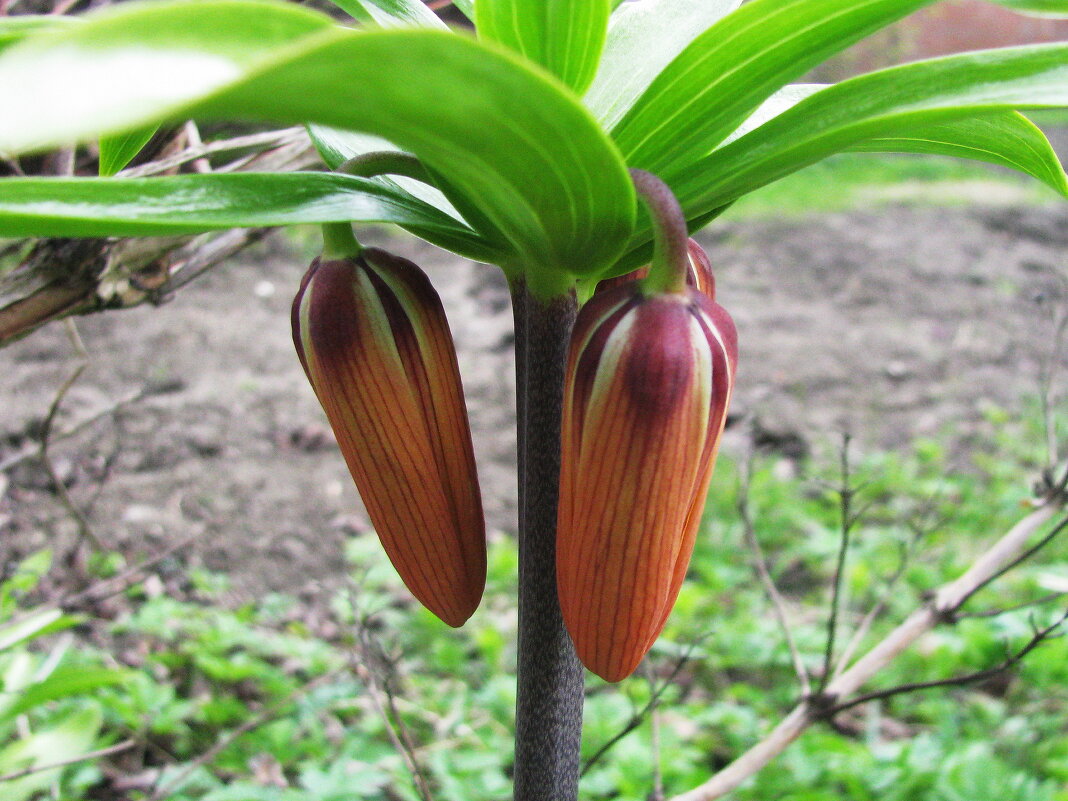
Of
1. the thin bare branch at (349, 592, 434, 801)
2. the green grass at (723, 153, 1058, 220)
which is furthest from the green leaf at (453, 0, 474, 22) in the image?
the green grass at (723, 153, 1058, 220)

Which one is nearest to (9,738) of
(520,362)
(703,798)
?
(703,798)

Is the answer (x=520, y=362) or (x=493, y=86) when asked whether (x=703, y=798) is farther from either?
(x=493, y=86)

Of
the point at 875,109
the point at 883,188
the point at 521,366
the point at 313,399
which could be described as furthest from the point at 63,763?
the point at 883,188


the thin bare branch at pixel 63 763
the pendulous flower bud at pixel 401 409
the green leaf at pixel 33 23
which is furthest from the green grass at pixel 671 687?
the green leaf at pixel 33 23

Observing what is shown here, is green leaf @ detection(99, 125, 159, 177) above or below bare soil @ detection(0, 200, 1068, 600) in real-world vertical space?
above

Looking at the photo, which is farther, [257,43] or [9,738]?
[9,738]

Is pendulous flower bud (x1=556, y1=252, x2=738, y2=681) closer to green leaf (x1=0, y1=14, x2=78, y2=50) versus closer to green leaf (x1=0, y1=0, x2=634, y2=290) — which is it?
green leaf (x1=0, y1=0, x2=634, y2=290)

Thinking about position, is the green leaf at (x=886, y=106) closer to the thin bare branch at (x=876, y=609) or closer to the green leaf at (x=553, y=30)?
the green leaf at (x=553, y=30)
